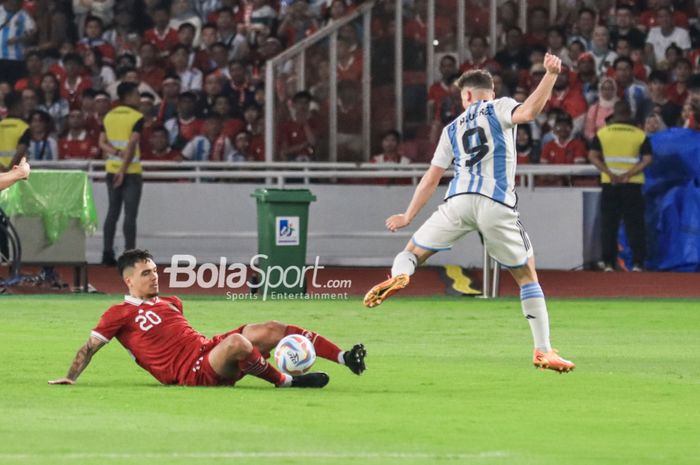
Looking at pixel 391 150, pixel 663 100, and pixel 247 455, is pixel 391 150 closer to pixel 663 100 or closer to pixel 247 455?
pixel 663 100

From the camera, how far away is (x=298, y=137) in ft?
81.0

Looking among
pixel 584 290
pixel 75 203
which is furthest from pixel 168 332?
pixel 584 290

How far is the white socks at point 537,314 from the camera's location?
12070mm

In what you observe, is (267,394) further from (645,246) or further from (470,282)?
(645,246)

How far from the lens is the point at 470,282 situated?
22438mm

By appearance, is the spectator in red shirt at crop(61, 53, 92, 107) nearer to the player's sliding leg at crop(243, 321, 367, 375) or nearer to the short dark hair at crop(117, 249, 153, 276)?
the short dark hair at crop(117, 249, 153, 276)

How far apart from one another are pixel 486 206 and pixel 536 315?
87cm

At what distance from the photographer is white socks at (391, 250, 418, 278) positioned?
11938 millimetres

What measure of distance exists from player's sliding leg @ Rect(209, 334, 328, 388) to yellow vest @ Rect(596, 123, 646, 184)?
12839 mm

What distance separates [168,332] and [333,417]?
5.97ft

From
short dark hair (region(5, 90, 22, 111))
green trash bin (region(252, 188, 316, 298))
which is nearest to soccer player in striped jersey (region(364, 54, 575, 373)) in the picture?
green trash bin (region(252, 188, 316, 298))

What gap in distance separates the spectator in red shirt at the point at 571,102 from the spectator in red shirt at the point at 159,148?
19.1 feet

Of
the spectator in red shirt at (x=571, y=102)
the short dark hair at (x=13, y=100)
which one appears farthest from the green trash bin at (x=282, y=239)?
the short dark hair at (x=13, y=100)

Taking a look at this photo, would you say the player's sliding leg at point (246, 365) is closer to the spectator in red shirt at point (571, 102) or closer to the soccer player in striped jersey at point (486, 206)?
the soccer player in striped jersey at point (486, 206)
